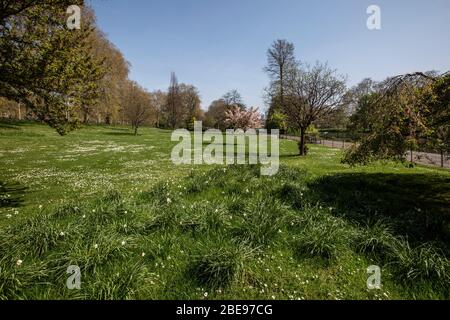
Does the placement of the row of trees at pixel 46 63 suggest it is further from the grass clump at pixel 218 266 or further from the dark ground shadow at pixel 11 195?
the grass clump at pixel 218 266

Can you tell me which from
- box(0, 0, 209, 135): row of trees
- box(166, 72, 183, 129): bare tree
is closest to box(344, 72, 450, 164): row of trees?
box(0, 0, 209, 135): row of trees

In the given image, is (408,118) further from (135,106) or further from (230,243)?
(135,106)

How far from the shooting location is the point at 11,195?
9.48m

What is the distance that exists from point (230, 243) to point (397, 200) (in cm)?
642

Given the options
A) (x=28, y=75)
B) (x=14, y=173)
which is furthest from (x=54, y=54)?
(x=14, y=173)

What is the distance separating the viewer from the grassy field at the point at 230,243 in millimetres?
4324

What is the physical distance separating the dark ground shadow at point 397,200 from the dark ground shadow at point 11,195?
33.6 feet

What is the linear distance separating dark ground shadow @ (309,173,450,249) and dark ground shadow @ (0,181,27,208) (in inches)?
403

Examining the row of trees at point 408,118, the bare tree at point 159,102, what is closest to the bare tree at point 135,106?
the bare tree at point 159,102

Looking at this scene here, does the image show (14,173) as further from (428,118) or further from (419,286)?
(428,118)

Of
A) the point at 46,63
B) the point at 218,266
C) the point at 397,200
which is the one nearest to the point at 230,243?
the point at 218,266

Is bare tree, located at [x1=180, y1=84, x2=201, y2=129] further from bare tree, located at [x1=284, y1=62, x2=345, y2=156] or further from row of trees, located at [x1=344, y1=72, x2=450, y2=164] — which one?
row of trees, located at [x1=344, y1=72, x2=450, y2=164]
